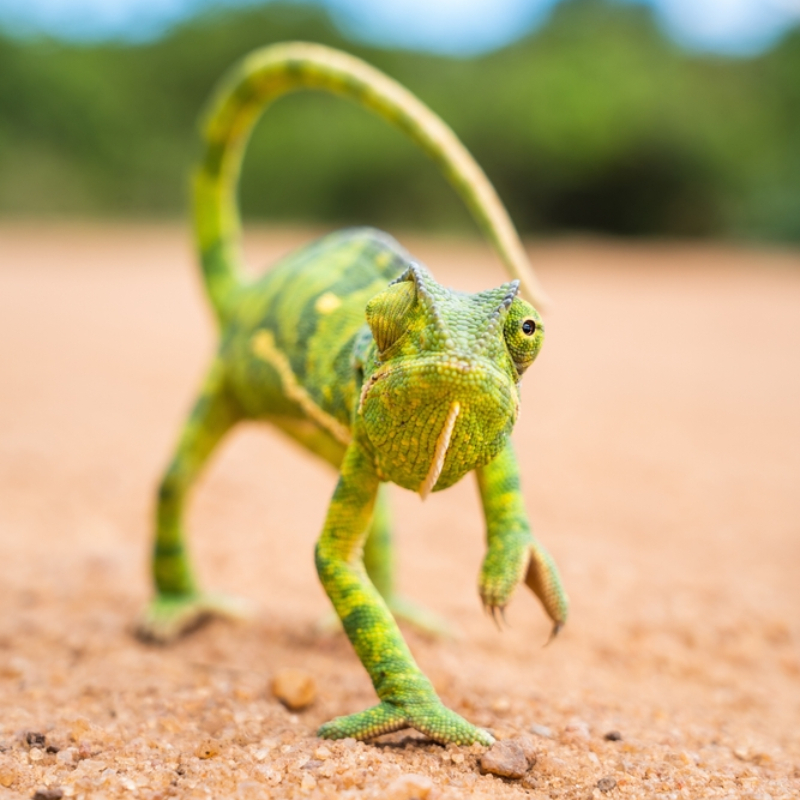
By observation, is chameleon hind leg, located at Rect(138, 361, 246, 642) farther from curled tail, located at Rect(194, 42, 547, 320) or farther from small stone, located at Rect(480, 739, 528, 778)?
small stone, located at Rect(480, 739, 528, 778)

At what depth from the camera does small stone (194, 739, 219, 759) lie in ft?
6.68

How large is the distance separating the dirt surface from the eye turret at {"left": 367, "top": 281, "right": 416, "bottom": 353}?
0.78m

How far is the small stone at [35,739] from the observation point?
81.6 inches

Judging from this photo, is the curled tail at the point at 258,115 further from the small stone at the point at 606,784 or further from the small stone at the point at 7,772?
the small stone at the point at 7,772

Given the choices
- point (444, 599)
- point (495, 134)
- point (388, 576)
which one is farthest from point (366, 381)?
point (495, 134)

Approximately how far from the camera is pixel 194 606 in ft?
11.0

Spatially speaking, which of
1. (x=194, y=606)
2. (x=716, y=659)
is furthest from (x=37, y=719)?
(x=716, y=659)

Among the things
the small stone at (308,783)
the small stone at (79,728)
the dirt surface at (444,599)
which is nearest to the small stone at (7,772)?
the dirt surface at (444,599)

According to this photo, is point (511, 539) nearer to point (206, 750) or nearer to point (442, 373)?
point (442, 373)

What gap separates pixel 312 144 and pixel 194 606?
75.0 feet

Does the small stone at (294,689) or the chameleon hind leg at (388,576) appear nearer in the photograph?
the small stone at (294,689)

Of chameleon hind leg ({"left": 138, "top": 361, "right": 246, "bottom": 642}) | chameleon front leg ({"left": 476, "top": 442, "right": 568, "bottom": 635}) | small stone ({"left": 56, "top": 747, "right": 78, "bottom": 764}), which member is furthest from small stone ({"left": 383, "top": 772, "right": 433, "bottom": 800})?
chameleon hind leg ({"left": 138, "top": 361, "right": 246, "bottom": 642})

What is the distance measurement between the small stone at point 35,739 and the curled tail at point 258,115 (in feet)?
4.56

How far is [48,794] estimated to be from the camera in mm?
1803
